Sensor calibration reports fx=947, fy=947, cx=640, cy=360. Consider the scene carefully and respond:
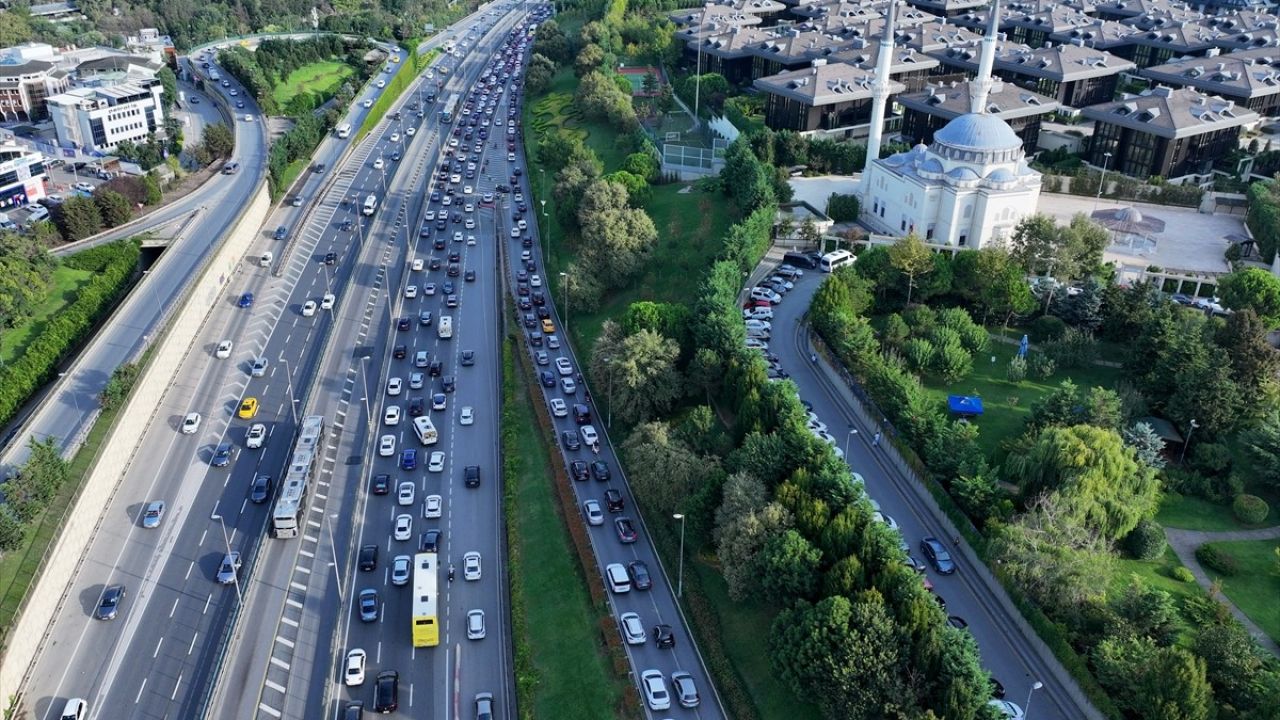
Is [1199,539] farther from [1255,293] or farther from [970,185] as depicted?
[970,185]

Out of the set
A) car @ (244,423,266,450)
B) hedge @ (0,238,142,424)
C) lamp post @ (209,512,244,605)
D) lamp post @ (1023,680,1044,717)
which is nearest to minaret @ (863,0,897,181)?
lamp post @ (1023,680,1044,717)

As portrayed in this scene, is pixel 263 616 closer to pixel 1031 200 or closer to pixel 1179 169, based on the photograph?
pixel 1031 200

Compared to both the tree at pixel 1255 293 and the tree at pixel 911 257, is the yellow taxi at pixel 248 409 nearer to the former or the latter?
the tree at pixel 911 257

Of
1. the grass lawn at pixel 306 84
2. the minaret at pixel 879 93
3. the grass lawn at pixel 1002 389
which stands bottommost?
the grass lawn at pixel 306 84

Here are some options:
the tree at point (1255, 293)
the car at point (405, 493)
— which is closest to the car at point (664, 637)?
the car at point (405, 493)

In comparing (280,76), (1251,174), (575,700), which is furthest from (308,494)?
(280,76)
